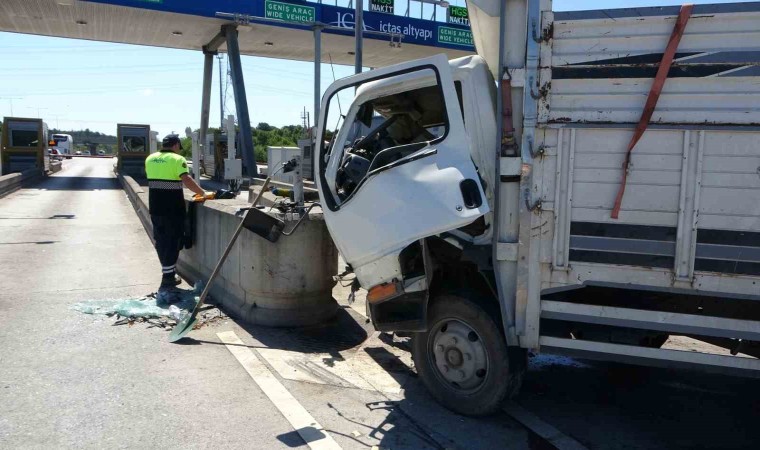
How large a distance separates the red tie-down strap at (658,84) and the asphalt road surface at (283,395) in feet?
5.90

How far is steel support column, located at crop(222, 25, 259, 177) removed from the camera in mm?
24969

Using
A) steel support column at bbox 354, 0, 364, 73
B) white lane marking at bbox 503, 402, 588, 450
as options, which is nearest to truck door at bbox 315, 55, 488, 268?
white lane marking at bbox 503, 402, 588, 450

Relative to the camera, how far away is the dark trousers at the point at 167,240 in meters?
7.23

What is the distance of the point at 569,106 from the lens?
3.85 meters

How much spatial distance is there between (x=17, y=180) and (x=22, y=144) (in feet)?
21.1

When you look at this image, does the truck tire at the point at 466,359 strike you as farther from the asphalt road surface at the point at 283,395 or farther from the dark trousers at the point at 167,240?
the dark trousers at the point at 167,240

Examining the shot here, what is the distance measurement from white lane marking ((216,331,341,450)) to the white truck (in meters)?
0.94

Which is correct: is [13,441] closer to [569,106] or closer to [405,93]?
[405,93]

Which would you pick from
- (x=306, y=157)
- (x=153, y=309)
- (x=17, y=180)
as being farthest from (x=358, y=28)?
(x=17, y=180)

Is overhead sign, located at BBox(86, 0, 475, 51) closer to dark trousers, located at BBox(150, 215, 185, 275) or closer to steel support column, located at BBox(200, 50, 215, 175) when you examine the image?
steel support column, located at BBox(200, 50, 215, 175)

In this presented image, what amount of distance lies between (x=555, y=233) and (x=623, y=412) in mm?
1648

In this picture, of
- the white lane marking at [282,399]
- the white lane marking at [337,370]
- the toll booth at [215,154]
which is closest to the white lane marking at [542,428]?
the white lane marking at [337,370]

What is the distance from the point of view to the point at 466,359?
436cm

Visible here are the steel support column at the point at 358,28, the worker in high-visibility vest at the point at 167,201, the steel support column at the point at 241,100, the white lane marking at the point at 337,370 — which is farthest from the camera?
the steel support column at the point at 241,100
